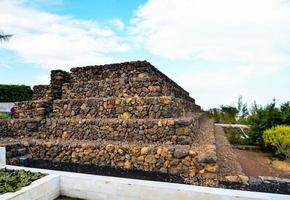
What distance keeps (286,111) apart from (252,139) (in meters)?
1.57

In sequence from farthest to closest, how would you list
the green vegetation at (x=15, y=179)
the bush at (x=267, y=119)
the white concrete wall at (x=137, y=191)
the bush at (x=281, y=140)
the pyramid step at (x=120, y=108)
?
the bush at (x=267, y=119) → the bush at (x=281, y=140) → the pyramid step at (x=120, y=108) → the green vegetation at (x=15, y=179) → the white concrete wall at (x=137, y=191)

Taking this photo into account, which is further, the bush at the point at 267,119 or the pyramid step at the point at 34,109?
the bush at the point at 267,119

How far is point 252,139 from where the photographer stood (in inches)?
363

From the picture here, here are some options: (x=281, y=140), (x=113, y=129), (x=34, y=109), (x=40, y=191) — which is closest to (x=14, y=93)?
(x=34, y=109)

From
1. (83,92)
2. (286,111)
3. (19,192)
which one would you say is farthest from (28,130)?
(286,111)

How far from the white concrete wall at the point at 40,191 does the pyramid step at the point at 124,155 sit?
1481 mm

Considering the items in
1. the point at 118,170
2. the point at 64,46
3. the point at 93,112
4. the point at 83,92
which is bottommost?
the point at 118,170

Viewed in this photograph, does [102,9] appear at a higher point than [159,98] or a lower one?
higher

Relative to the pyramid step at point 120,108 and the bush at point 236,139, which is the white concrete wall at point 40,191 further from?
the bush at point 236,139

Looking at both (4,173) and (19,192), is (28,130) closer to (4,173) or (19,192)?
(4,173)

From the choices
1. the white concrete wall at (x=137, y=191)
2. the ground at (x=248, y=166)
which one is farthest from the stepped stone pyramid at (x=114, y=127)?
the white concrete wall at (x=137, y=191)

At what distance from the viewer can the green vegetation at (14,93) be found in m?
15.2

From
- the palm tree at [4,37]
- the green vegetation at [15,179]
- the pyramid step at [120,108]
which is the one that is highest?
the palm tree at [4,37]

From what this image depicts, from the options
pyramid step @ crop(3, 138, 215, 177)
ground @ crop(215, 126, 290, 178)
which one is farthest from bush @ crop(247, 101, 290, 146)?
pyramid step @ crop(3, 138, 215, 177)
